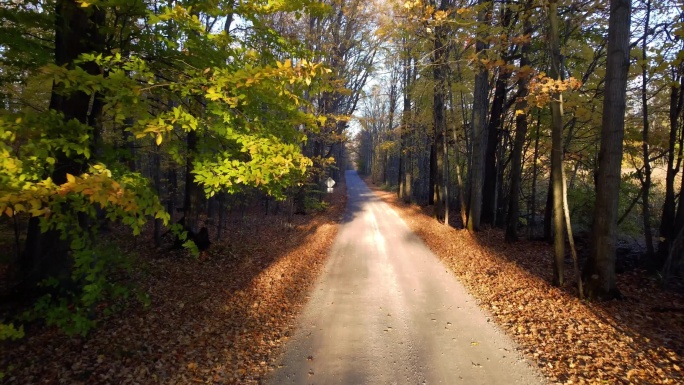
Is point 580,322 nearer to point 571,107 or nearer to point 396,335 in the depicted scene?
point 396,335

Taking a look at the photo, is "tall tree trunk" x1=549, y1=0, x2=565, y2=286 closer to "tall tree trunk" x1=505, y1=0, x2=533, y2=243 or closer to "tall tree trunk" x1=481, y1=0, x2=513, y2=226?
"tall tree trunk" x1=505, y1=0, x2=533, y2=243

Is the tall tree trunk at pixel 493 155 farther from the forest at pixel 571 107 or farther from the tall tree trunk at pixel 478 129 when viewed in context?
the tall tree trunk at pixel 478 129

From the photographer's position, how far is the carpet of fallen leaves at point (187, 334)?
4969 millimetres

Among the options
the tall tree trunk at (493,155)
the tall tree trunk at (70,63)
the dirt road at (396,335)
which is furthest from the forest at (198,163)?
the tall tree trunk at (493,155)

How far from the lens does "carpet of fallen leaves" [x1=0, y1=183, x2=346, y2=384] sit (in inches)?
196

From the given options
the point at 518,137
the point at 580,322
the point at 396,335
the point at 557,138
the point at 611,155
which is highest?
the point at 518,137

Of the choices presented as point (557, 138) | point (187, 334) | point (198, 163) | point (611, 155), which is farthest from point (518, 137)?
point (187, 334)

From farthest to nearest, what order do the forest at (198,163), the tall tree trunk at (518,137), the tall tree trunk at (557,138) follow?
1. the tall tree trunk at (518,137)
2. the tall tree trunk at (557,138)
3. the forest at (198,163)

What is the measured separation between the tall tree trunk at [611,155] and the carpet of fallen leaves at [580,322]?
1.83 feet

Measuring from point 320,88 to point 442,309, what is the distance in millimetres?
5005

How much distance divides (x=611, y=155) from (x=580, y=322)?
3.39 metres

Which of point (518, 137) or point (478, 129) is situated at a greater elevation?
point (478, 129)

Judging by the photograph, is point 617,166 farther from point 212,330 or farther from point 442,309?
point 212,330

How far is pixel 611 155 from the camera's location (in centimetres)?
705
